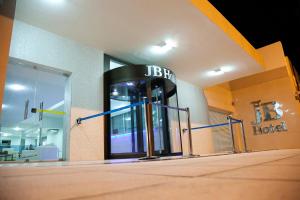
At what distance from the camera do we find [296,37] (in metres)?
8.23

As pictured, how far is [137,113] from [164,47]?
1542 millimetres

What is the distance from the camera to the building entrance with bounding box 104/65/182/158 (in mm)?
4355

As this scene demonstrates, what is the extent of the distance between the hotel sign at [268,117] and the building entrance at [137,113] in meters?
4.24

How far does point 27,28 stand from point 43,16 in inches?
15.8

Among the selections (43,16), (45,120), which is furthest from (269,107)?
(45,120)

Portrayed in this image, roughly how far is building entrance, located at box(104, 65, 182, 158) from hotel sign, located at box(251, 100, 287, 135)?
4.24 m

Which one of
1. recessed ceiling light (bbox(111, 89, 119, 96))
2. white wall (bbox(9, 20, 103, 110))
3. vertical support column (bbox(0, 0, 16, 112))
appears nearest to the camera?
vertical support column (bbox(0, 0, 16, 112))

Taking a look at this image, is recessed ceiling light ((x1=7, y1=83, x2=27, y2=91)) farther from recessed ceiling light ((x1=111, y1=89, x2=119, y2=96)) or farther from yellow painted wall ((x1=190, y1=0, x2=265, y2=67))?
yellow painted wall ((x1=190, y1=0, x2=265, y2=67))

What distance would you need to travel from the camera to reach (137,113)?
→ 4766 millimetres

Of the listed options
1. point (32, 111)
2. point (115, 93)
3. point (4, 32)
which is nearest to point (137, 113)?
point (115, 93)

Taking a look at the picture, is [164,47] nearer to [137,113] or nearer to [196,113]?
[137,113]

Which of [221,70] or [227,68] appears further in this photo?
[221,70]

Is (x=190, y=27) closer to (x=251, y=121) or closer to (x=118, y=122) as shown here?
(x=118, y=122)

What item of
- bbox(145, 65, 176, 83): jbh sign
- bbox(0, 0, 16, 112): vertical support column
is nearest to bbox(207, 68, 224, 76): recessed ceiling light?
bbox(145, 65, 176, 83): jbh sign
